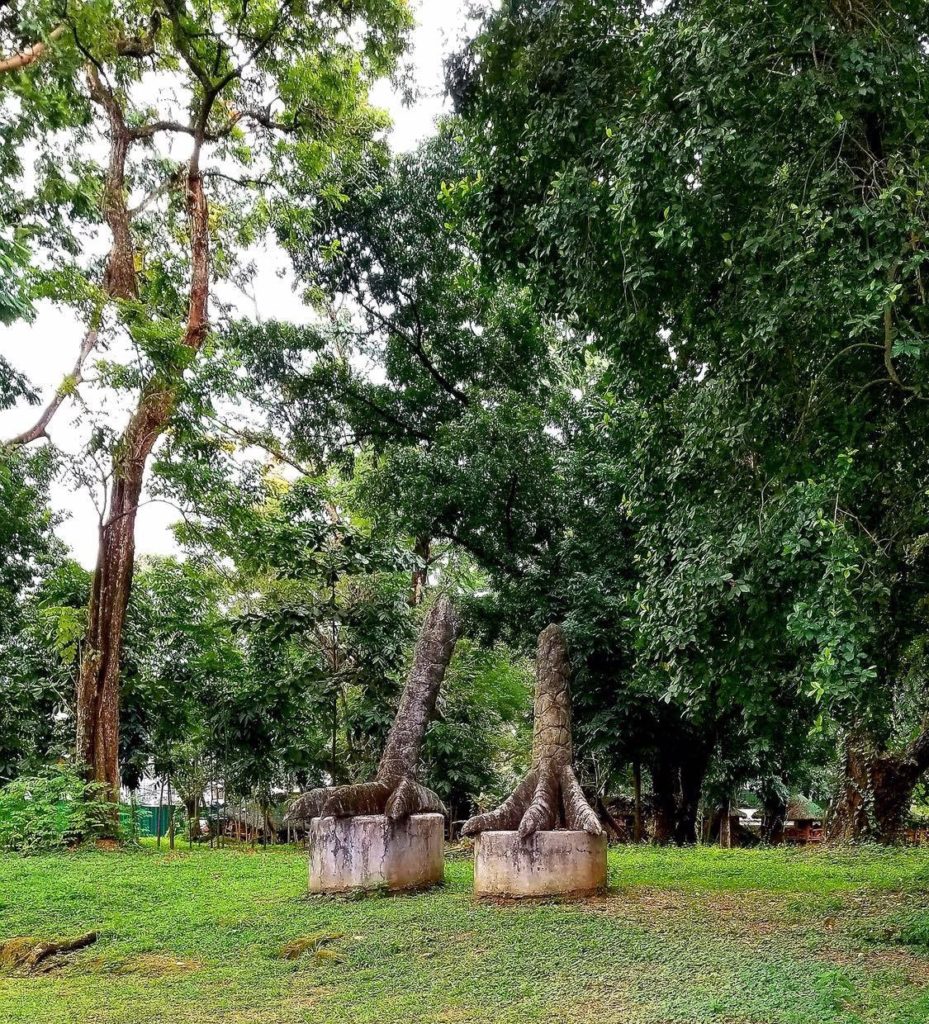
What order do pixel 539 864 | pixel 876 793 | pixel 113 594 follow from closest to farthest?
pixel 539 864 → pixel 876 793 → pixel 113 594

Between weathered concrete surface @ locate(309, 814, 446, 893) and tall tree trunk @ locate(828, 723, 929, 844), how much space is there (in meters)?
6.37

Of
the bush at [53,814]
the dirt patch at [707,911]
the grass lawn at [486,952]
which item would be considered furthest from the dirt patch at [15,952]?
the bush at [53,814]

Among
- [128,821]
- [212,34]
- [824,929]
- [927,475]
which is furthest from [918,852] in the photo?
[212,34]

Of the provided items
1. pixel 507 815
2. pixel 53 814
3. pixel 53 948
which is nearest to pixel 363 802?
pixel 507 815

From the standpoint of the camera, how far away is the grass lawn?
420 centimetres

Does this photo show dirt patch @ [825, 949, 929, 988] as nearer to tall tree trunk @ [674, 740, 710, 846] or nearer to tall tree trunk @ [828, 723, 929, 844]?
tall tree trunk @ [828, 723, 929, 844]

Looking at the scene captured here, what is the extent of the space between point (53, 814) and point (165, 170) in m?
10.9

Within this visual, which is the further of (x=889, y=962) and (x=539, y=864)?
(x=539, y=864)

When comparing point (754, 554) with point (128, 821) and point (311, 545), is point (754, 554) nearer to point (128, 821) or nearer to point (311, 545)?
point (311, 545)

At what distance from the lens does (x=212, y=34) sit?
11422 mm

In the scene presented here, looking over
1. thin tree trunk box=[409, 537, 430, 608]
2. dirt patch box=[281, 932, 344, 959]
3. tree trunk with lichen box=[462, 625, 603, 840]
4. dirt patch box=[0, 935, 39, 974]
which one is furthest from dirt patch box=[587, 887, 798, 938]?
thin tree trunk box=[409, 537, 430, 608]

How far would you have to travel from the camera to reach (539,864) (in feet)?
22.4

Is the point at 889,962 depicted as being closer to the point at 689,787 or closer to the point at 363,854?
the point at 363,854

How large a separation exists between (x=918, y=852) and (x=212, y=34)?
1370cm
